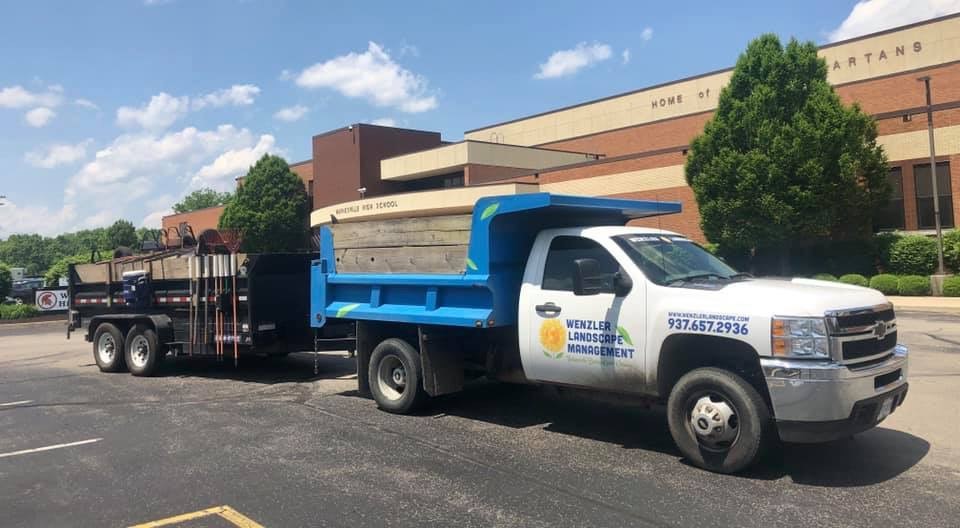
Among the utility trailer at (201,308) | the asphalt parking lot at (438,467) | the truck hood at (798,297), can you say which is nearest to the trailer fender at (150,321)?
the utility trailer at (201,308)

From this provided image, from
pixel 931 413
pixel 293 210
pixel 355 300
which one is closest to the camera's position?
pixel 931 413

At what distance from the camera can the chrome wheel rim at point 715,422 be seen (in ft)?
18.1

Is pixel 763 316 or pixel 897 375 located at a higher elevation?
pixel 763 316

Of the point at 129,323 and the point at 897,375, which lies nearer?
the point at 897,375

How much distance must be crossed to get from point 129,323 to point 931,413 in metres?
11.9

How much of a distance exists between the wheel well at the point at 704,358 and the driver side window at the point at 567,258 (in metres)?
0.94

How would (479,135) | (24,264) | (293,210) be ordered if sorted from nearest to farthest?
(293,210) → (479,135) → (24,264)

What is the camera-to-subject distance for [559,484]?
17.8 ft

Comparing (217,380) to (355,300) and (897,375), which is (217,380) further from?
(897,375)

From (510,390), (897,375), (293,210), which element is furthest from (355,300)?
(293,210)

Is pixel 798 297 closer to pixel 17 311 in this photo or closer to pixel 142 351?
pixel 142 351

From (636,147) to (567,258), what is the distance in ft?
142

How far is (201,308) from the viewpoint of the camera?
36.7 feet

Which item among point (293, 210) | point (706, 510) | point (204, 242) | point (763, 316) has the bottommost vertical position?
point (706, 510)
